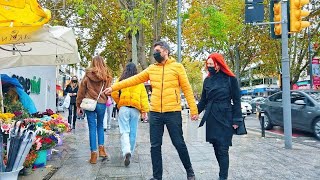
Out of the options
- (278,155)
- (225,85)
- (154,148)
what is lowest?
(278,155)

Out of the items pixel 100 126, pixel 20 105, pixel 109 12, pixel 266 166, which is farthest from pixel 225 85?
pixel 109 12

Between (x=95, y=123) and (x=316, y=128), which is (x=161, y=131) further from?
(x=316, y=128)

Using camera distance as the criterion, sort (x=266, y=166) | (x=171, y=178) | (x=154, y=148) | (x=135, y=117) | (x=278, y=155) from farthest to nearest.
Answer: (x=278, y=155) → (x=135, y=117) → (x=266, y=166) → (x=171, y=178) → (x=154, y=148)

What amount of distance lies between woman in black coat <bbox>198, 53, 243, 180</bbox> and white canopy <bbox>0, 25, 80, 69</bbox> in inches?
97.1

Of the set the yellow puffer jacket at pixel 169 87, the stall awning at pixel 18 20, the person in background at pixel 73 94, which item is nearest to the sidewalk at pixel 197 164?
the yellow puffer jacket at pixel 169 87

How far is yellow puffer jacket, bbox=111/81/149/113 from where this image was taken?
674 centimetres

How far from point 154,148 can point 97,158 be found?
85.9 inches

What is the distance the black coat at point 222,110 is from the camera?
5164 millimetres

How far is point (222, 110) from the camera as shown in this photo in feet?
17.0

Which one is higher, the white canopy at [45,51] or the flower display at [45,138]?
the white canopy at [45,51]

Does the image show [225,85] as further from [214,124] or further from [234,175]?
[234,175]

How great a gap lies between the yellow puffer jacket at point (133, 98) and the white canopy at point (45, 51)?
121 cm

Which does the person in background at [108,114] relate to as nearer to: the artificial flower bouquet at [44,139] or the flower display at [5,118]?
the artificial flower bouquet at [44,139]

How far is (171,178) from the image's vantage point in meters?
5.56
